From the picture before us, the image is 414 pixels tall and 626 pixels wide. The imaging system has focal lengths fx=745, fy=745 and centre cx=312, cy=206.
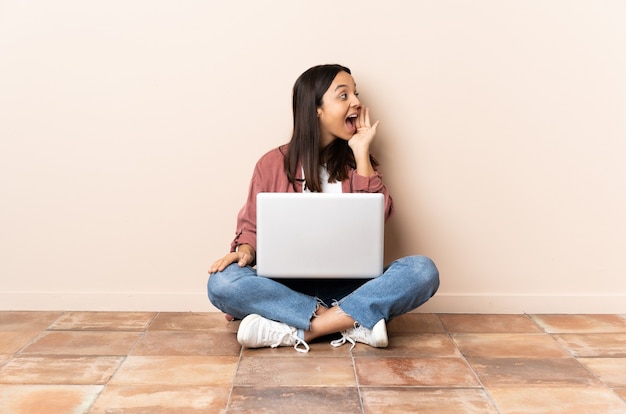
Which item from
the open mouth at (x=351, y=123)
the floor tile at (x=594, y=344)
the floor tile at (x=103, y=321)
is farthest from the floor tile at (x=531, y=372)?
the floor tile at (x=103, y=321)

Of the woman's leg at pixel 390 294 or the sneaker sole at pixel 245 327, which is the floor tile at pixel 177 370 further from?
the woman's leg at pixel 390 294

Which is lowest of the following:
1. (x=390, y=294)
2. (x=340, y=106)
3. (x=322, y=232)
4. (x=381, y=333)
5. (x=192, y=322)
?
(x=192, y=322)

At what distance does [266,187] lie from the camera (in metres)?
2.70

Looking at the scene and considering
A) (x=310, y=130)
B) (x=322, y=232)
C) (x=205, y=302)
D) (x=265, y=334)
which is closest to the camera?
(x=322, y=232)

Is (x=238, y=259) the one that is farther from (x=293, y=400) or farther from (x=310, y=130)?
(x=293, y=400)

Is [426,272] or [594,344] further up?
[426,272]

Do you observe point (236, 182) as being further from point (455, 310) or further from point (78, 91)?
point (455, 310)

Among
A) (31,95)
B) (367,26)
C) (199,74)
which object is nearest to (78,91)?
(31,95)

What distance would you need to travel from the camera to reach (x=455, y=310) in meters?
2.96

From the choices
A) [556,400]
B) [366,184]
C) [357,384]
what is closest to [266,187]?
[366,184]

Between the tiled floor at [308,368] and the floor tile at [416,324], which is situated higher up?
the tiled floor at [308,368]

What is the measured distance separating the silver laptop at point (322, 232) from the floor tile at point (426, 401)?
444 millimetres

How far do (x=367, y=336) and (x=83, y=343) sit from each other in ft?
3.13

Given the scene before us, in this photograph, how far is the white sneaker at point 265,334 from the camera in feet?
7.96
